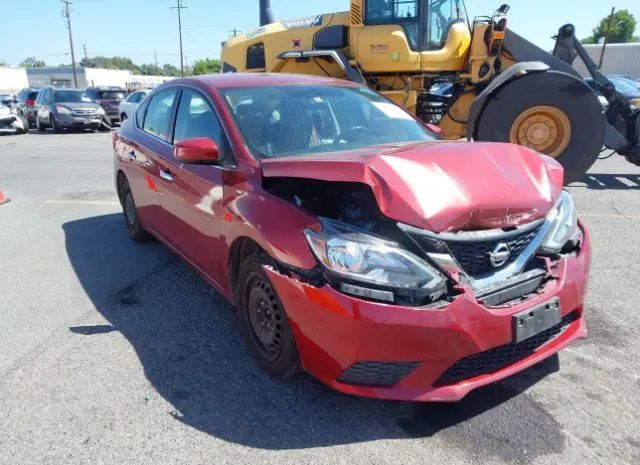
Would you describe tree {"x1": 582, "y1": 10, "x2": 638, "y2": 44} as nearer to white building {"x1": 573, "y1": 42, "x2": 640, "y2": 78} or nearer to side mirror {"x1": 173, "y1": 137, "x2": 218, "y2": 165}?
white building {"x1": 573, "y1": 42, "x2": 640, "y2": 78}

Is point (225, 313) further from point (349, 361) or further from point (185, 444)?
point (349, 361)

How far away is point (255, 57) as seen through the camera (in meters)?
10.1

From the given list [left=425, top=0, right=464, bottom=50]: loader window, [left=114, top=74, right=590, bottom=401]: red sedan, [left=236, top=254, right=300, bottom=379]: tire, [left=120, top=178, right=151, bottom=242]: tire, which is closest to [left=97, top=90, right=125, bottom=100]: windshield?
[left=425, top=0, right=464, bottom=50]: loader window

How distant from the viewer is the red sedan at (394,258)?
7.15 feet

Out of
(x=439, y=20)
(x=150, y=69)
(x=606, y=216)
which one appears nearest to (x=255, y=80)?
(x=606, y=216)

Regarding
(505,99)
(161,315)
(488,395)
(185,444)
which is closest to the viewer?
(185,444)

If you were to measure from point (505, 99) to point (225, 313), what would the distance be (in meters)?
5.28

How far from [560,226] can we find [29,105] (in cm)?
2532

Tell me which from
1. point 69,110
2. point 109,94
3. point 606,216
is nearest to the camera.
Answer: point 606,216

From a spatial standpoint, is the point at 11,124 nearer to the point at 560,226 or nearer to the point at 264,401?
the point at 264,401

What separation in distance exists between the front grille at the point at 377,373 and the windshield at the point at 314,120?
4.71ft

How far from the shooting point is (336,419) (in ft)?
8.08

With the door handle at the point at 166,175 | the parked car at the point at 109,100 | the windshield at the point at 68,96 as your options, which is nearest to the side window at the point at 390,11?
the door handle at the point at 166,175

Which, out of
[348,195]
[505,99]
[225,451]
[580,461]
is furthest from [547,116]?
[225,451]
